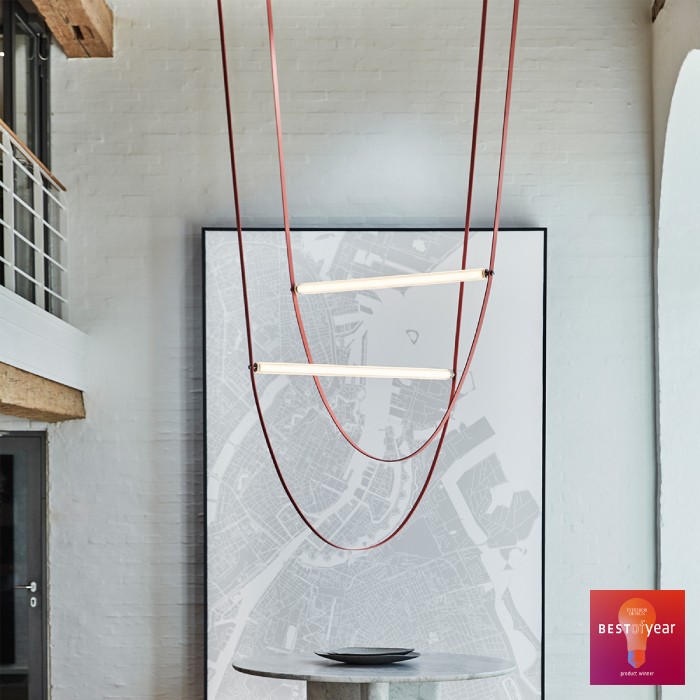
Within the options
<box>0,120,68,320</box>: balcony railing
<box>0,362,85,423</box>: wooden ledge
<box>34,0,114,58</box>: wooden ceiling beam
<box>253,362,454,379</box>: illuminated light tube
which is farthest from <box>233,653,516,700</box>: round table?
<box>34,0,114,58</box>: wooden ceiling beam

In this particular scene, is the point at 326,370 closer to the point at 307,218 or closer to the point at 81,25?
the point at 307,218

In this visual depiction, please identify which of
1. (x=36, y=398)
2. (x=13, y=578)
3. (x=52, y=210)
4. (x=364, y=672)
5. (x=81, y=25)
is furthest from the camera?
(x=52, y=210)

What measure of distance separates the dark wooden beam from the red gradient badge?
116 inches

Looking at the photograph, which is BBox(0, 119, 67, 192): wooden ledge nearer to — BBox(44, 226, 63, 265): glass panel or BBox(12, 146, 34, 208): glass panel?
BBox(12, 146, 34, 208): glass panel

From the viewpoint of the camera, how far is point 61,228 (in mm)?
5500

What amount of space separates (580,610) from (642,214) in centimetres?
204

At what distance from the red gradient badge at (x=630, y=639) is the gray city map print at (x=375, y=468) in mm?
357

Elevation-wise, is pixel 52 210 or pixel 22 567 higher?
pixel 52 210

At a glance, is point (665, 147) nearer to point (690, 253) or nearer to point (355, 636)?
point (690, 253)

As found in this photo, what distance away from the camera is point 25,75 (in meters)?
5.50

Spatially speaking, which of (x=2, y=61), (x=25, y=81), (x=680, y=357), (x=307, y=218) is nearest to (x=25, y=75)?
(x=25, y=81)

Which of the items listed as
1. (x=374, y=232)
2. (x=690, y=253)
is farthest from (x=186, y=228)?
(x=690, y=253)

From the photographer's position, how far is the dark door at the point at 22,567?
209 inches

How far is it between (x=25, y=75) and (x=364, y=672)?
11.8 ft
